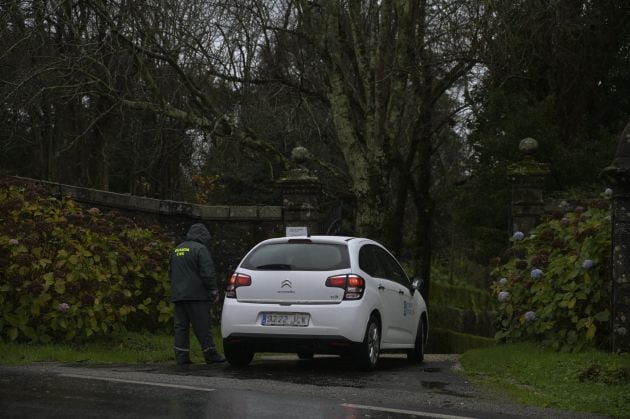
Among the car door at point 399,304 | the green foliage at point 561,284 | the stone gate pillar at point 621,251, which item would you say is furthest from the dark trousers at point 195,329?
the stone gate pillar at point 621,251

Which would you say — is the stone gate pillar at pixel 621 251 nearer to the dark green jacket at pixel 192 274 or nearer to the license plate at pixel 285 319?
the license plate at pixel 285 319

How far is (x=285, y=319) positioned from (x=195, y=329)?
1794mm

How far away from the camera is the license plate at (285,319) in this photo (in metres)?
10.8

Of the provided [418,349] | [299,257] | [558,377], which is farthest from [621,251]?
[299,257]

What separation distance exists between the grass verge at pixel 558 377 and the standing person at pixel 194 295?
3182 mm

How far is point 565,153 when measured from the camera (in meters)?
22.5

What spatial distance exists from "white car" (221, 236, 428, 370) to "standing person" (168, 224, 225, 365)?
71 centimetres

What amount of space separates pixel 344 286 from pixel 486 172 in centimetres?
1359

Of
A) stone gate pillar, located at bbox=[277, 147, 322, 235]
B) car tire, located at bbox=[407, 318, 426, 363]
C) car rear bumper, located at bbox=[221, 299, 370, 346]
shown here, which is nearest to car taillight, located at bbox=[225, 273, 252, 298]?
car rear bumper, located at bbox=[221, 299, 370, 346]

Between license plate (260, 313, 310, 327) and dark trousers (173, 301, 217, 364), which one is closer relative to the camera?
license plate (260, 313, 310, 327)

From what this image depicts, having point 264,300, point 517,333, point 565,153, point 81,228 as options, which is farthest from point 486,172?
point 264,300

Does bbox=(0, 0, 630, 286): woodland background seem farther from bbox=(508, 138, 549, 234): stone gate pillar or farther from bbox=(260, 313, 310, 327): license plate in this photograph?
bbox=(260, 313, 310, 327): license plate

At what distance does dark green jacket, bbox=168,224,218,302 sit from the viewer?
479 inches

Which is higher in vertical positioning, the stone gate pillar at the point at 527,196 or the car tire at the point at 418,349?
the stone gate pillar at the point at 527,196
